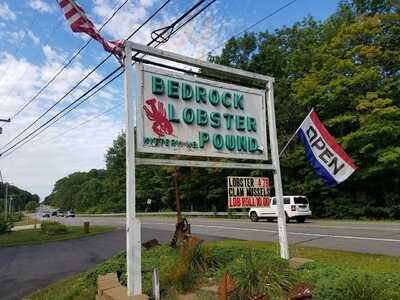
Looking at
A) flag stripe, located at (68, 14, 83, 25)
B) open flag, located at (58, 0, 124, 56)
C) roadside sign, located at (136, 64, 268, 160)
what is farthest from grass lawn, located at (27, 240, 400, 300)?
flag stripe, located at (68, 14, 83, 25)

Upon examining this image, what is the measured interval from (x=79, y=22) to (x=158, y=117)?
2.13m

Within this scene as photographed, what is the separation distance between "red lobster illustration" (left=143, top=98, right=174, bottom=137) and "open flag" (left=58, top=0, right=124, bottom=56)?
1042 millimetres

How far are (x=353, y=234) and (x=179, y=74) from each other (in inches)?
533

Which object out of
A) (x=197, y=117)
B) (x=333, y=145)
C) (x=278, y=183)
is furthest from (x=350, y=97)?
(x=197, y=117)

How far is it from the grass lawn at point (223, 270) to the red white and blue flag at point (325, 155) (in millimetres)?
1762

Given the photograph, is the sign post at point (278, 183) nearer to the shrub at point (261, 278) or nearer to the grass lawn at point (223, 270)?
the grass lawn at point (223, 270)

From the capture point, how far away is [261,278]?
605 cm

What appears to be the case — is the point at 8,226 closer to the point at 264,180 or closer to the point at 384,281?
the point at 264,180

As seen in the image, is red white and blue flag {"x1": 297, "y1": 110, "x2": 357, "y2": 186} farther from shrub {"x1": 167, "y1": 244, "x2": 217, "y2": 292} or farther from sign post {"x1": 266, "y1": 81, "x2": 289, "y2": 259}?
shrub {"x1": 167, "y1": 244, "x2": 217, "y2": 292}

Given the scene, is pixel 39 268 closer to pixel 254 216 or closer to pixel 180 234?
pixel 180 234

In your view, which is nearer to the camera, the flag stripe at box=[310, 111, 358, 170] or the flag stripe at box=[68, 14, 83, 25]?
the flag stripe at box=[68, 14, 83, 25]

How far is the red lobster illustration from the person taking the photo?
6.93 metres

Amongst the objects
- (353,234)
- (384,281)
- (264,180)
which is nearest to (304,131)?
(264,180)

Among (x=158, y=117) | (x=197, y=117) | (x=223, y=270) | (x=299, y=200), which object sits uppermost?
(x=197, y=117)
